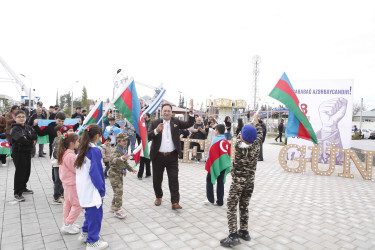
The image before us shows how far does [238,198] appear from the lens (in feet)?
12.4

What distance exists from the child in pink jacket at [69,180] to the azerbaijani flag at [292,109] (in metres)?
3.93

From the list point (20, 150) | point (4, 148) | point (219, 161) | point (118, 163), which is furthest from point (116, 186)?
point (4, 148)

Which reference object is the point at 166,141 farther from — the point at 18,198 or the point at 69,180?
the point at 18,198

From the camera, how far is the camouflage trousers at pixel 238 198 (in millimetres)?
3684

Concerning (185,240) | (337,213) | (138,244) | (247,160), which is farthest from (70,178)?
(337,213)

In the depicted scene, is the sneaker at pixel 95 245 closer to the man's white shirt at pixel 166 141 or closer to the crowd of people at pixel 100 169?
the crowd of people at pixel 100 169

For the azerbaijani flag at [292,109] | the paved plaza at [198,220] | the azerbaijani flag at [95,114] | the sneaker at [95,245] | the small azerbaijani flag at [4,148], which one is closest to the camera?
the sneaker at [95,245]

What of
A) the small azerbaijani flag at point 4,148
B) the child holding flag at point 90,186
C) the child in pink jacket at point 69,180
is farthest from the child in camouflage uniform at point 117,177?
the small azerbaijani flag at point 4,148

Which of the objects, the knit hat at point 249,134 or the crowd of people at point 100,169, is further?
the knit hat at point 249,134

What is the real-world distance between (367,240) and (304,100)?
8.17 metres

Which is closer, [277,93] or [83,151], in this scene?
[83,151]

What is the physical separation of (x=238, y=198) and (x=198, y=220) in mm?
1186

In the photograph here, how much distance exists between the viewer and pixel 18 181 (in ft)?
17.1

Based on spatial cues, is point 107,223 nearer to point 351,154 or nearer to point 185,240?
point 185,240
